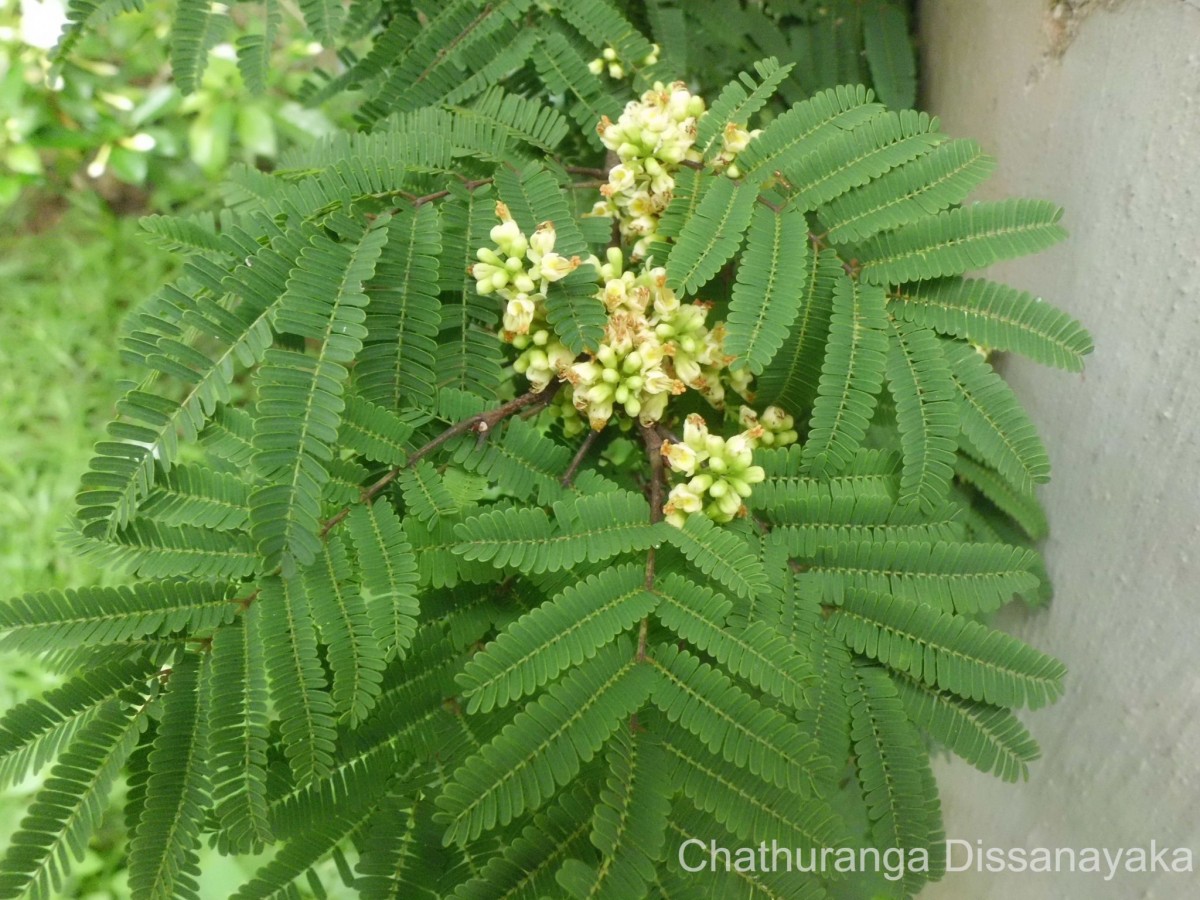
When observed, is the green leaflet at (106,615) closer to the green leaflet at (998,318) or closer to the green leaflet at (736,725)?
the green leaflet at (736,725)

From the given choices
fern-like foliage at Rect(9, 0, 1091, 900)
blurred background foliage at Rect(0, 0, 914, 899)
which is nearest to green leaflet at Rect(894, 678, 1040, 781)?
fern-like foliage at Rect(9, 0, 1091, 900)

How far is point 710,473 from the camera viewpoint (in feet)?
3.34

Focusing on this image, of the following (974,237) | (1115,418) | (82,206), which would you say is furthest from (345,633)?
(82,206)

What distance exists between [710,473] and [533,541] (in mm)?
242

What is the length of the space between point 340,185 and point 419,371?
0.27 metres

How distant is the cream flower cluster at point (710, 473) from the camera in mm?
996

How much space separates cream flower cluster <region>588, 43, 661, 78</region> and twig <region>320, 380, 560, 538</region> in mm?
595

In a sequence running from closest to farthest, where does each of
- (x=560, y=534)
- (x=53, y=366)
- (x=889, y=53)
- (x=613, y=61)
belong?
(x=560, y=534) → (x=613, y=61) → (x=889, y=53) → (x=53, y=366)

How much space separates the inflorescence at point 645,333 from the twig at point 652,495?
2cm

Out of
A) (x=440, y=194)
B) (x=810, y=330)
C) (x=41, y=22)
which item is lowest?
(x=810, y=330)

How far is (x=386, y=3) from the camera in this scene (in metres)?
1.38

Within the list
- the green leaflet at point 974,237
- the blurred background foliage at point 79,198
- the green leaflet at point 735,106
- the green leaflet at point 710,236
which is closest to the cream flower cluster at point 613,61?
the green leaflet at point 735,106

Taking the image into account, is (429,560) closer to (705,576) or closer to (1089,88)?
(705,576)

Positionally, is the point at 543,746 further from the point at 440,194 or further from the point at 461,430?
the point at 440,194
